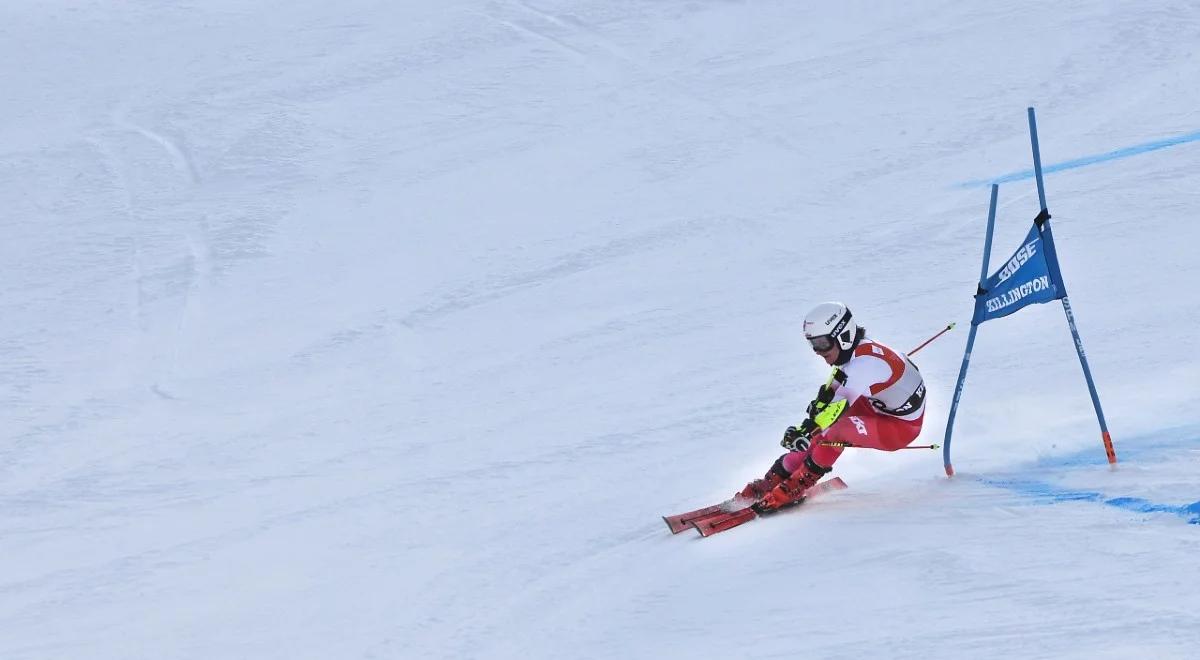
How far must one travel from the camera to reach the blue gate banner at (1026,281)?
Result: 5.77 metres

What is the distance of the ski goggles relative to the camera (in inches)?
236

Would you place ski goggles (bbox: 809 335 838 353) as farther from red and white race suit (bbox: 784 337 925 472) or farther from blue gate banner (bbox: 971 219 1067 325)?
blue gate banner (bbox: 971 219 1067 325)

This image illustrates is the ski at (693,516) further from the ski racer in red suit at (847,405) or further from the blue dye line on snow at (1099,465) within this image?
the blue dye line on snow at (1099,465)

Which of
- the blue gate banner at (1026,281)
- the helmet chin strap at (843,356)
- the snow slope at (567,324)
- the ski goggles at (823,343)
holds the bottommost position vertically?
the snow slope at (567,324)

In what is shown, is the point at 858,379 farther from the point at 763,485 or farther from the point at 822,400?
the point at 763,485

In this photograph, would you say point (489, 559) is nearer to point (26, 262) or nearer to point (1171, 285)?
point (1171, 285)

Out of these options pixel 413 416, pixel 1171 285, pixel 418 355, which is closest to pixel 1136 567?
pixel 1171 285

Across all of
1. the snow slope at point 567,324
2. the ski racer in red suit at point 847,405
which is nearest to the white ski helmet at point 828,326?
the ski racer in red suit at point 847,405

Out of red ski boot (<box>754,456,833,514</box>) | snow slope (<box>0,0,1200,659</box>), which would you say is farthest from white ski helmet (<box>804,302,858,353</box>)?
snow slope (<box>0,0,1200,659</box>)

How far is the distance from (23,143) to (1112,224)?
1131 cm

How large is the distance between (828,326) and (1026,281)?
0.95 m

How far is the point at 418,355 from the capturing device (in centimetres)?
944

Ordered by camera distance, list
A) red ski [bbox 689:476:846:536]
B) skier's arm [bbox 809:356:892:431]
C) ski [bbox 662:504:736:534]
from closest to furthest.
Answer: skier's arm [bbox 809:356:892:431], red ski [bbox 689:476:846:536], ski [bbox 662:504:736:534]

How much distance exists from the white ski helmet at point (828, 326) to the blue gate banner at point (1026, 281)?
644 millimetres
